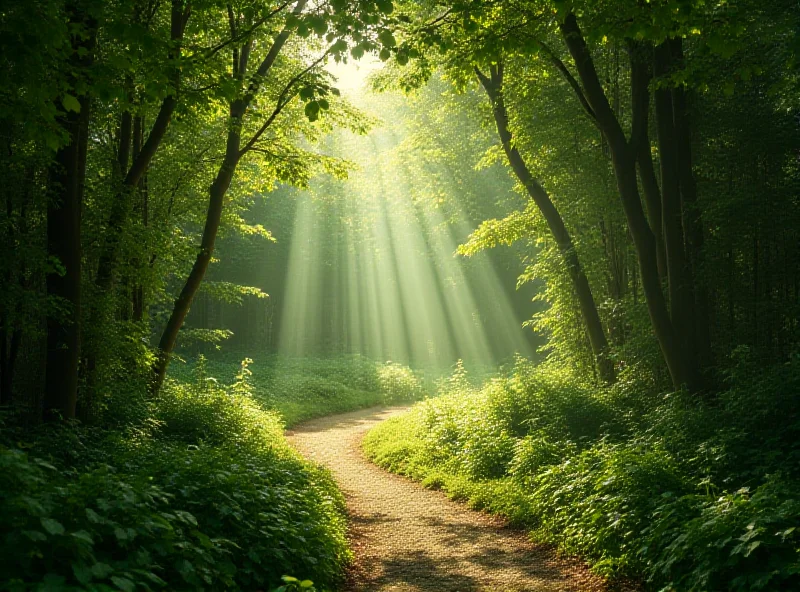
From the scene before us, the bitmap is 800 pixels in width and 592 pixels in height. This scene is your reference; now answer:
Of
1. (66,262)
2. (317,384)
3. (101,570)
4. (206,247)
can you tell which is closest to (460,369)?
(206,247)

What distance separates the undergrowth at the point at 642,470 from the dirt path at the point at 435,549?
0.29m

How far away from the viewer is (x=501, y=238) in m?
15.1

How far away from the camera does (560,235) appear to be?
13.7 meters

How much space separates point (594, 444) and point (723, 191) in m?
4.55

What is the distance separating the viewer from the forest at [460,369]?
5340 mm

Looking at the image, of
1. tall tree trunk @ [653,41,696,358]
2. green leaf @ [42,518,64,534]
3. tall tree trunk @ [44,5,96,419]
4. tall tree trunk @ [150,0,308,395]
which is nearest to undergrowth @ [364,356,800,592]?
tall tree trunk @ [653,41,696,358]

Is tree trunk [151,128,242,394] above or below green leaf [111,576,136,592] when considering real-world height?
above

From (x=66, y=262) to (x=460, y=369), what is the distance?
10575 mm

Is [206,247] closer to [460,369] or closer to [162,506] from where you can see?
[460,369]

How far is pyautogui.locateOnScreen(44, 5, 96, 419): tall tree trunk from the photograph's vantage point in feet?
26.1

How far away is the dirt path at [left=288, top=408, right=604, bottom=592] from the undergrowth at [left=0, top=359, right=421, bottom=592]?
0.42 m

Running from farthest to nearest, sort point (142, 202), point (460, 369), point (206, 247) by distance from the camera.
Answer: point (460, 369)
point (206, 247)
point (142, 202)

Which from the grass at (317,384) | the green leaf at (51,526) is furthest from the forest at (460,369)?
the grass at (317,384)

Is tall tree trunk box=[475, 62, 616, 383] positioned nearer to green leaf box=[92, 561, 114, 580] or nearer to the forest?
the forest
